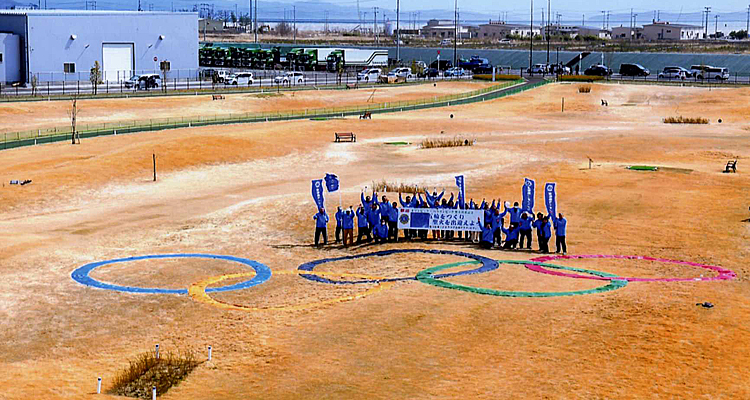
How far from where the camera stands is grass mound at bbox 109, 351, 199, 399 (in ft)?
60.3

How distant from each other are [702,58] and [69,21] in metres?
81.8

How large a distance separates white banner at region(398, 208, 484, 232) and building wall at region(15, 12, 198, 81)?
69394mm

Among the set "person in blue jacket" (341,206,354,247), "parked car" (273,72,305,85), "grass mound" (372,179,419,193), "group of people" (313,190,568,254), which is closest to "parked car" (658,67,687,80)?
"parked car" (273,72,305,85)

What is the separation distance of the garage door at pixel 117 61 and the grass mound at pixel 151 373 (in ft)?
271

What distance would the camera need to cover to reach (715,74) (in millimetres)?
111250

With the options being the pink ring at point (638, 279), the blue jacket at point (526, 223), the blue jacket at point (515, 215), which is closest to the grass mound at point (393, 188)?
the blue jacket at point (515, 215)

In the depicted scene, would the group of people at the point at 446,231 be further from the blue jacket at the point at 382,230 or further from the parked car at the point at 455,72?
the parked car at the point at 455,72

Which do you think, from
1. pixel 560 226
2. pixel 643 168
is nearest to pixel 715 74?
pixel 643 168

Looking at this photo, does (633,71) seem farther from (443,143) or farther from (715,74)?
(443,143)

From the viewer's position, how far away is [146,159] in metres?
49.2

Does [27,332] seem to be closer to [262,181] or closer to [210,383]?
[210,383]

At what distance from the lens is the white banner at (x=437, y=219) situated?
32250 mm

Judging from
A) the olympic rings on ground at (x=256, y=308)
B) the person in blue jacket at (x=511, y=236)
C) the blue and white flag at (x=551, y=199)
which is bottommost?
the olympic rings on ground at (x=256, y=308)

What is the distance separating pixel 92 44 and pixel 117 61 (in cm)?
372
